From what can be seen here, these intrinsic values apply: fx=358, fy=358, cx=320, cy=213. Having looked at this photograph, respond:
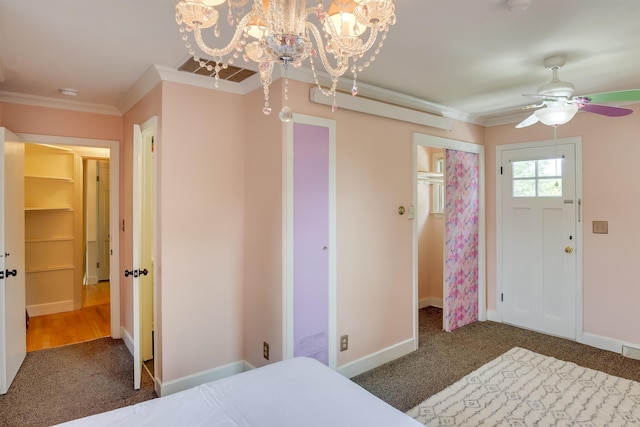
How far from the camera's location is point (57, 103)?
11.1 ft

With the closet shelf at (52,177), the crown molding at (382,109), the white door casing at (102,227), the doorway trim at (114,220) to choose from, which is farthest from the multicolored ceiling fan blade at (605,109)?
the white door casing at (102,227)

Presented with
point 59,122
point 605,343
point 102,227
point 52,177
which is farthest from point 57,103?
point 605,343

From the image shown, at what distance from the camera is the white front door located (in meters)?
3.73

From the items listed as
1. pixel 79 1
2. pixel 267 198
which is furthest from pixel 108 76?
pixel 267 198

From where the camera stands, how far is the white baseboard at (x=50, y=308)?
4500 mm

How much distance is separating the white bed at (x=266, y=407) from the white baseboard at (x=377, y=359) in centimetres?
133

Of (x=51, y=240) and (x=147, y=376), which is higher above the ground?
(x=51, y=240)

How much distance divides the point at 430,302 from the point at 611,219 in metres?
2.32

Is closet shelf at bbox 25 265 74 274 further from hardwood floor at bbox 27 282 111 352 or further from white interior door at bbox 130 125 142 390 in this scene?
white interior door at bbox 130 125 142 390

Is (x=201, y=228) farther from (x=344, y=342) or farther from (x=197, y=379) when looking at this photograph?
(x=344, y=342)

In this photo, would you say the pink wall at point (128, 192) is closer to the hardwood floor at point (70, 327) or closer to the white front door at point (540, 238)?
the hardwood floor at point (70, 327)

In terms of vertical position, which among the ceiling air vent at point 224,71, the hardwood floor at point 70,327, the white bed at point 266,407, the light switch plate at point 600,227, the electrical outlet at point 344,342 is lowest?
the hardwood floor at point 70,327

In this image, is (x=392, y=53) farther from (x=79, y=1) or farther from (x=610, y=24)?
(x=79, y=1)

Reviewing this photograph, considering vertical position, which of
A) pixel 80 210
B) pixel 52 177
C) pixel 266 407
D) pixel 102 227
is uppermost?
pixel 52 177
